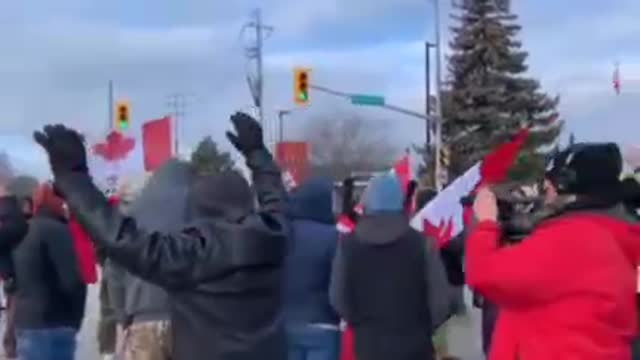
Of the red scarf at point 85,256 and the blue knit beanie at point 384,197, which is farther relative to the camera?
the red scarf at point 85,256

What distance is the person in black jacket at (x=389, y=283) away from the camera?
7691 millimetres

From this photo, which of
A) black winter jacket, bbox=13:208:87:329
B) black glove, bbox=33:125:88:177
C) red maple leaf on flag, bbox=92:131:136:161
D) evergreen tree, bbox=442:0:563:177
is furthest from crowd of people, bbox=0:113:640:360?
evergreen tree, bbox=442:0:563:177

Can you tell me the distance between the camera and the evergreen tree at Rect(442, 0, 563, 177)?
61.8m

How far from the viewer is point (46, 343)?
9.01 m

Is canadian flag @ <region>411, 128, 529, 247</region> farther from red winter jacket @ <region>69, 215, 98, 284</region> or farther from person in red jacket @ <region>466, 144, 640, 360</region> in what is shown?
person in red jacket @ <region>466, 144, 640, 360</region>

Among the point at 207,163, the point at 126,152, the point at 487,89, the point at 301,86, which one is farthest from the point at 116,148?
the point at 487,89

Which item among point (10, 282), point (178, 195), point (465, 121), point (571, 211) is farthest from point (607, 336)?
point (465, 121)

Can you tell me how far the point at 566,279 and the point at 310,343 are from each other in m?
3.41

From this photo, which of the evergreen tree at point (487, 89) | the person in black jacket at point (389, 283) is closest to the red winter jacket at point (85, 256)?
the person in black jacket at point (389, 283)

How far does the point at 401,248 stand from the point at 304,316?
910 mm

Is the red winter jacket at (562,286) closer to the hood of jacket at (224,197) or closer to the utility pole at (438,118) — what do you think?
the hood of jacket at (224,197)

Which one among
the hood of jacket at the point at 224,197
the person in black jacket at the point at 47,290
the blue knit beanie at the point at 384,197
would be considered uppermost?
the hood of jacket at the point at 224,197

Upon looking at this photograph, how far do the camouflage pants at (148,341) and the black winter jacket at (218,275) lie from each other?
105 cm

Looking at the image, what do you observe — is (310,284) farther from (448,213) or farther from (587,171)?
(587,171)
